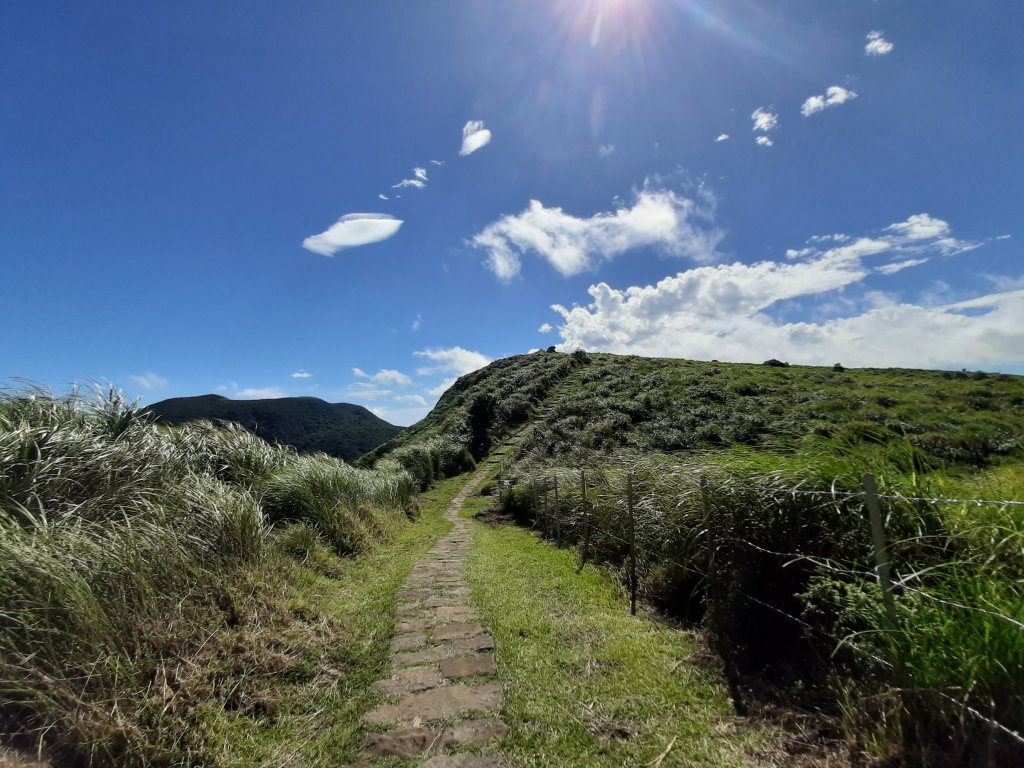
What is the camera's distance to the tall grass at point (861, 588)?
1.97 m

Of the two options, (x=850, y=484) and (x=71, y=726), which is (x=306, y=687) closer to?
(x=71, y=726)

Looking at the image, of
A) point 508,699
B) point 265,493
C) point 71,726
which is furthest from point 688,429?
point 71,726

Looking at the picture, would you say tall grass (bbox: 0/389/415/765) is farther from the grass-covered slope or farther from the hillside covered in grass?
the grass-covered slope

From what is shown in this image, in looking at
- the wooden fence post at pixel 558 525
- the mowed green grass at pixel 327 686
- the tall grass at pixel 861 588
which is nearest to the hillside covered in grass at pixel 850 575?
the tall grass at pixel 861 588

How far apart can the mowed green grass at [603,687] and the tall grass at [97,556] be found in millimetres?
2094

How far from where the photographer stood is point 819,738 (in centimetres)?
249

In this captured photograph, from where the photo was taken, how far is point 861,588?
2748mm

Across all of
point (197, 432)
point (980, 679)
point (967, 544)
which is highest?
point (197, 432)

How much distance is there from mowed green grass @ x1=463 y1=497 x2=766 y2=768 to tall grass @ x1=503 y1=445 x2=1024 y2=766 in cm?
36

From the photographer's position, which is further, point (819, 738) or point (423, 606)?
point (423, 606)

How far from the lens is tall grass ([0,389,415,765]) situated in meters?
2.41

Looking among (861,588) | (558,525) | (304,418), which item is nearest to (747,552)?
(861,588)

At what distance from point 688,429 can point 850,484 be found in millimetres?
22745

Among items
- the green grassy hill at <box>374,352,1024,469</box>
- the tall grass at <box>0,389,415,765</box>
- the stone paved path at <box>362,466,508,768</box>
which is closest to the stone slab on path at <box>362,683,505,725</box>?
the stone paved path at <box>362,466,508,768</box>
